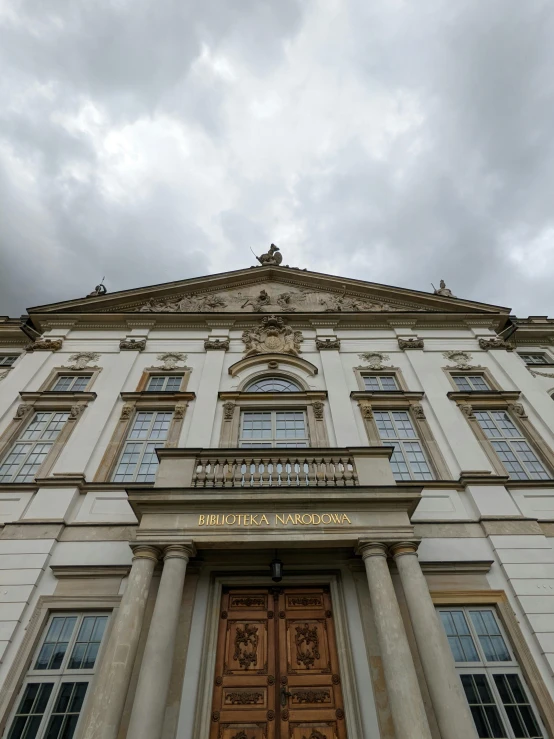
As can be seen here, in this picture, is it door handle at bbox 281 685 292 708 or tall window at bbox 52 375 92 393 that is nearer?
door handle at bbox 281 685 292 708

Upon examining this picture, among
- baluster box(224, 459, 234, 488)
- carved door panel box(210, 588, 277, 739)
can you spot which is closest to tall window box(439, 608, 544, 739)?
→ carved door panel box(210, 588, 277, 739)

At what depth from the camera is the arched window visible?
45.1 ft

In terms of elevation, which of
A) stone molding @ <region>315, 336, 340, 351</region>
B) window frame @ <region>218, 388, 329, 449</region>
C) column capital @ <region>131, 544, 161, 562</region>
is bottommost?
column capital @ <region>131, 544, 161, 562</region>

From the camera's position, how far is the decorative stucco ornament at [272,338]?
1484cm

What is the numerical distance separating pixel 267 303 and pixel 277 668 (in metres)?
12.3

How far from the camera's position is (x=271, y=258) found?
1934cm

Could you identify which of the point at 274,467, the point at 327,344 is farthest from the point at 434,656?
the point at 327,344

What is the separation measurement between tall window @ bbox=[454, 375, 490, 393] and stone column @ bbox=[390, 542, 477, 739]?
7238mm

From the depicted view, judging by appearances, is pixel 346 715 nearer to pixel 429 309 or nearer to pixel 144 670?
pixel 144 670

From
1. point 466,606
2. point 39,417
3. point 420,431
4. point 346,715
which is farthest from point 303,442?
point 39,417

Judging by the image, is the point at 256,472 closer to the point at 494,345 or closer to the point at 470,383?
the point at 470,383

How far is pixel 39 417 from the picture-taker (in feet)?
41.4

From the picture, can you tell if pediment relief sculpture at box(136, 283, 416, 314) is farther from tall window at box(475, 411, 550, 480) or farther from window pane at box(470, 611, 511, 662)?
window pane at box(470, 611, 511, 662)

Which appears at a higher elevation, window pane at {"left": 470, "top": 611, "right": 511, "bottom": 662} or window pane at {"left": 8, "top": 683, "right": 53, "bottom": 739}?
window pane at {"left": 470, "top": 611, "right": 511, "bottom": 662}
